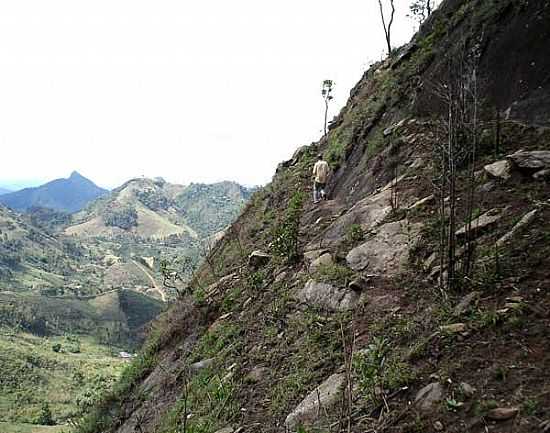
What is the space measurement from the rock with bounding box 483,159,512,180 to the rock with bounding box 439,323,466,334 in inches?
131

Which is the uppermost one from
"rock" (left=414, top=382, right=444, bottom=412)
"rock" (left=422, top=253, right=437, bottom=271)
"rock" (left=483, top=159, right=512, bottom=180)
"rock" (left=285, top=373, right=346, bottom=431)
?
"rock" (left=483, top=159, right=512, bottom=180)

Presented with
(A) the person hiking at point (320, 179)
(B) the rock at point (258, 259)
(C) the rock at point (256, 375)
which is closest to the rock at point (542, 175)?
(C) the rock at point (256, 375)

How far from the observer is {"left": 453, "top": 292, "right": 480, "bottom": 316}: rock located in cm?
539

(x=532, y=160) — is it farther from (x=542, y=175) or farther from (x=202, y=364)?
(x=202, y=364)

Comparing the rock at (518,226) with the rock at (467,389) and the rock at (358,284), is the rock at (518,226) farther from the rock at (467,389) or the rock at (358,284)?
the rock at (467,389)

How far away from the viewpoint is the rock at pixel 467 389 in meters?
4.26

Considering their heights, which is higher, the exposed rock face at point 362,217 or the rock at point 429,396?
the exposed rock face at point 362,217

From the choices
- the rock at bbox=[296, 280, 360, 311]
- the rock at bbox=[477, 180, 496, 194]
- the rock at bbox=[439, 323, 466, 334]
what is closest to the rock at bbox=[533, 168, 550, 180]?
the rock at bbox=[477, 180, 496, 194]

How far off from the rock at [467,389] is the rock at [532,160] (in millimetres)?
4178

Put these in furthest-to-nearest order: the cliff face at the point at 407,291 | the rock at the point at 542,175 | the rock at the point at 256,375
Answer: the rock at the point at 256,375, the rock at the point at 542,175, the cliff face at the point at 407,291

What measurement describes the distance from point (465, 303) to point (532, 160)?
3.08 meters

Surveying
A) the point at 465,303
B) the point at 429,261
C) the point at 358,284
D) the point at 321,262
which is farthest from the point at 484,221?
the point at 321,262

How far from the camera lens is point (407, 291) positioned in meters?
6.68

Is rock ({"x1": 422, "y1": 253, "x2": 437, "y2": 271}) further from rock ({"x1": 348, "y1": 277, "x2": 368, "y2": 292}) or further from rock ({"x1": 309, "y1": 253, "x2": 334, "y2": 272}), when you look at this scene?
rock ({"x1": 309, "y1": 253, "x2": 334, "y2": 272})
